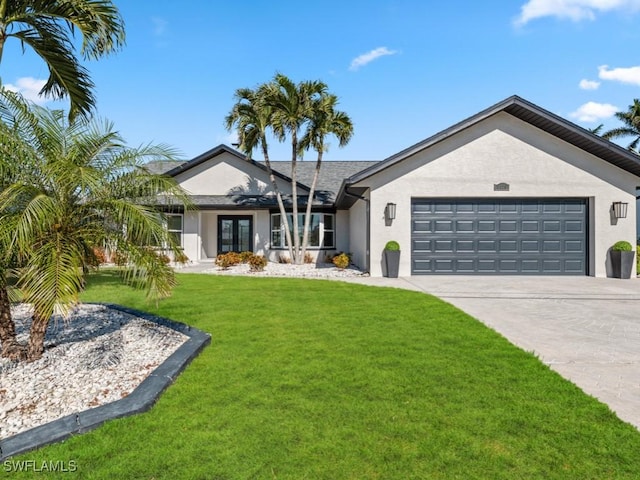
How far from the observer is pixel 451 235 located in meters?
12.7

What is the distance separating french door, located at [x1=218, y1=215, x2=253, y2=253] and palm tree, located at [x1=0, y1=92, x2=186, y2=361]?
14453mm

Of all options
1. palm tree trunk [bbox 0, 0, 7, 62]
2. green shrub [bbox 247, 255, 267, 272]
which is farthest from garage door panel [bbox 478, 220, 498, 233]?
palm tree trunk [bbox 0, 0, 7, 62]

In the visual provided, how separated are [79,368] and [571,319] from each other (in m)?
7.83

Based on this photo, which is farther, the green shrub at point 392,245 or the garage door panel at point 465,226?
the garage door panel at point 465,226

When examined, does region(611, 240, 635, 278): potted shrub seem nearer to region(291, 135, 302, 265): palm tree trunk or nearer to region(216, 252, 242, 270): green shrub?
region(291, 135, 302, 265): palm tree trunk

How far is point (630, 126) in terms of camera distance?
32.2 meters

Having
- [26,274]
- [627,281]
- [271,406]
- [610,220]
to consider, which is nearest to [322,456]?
[271,406]

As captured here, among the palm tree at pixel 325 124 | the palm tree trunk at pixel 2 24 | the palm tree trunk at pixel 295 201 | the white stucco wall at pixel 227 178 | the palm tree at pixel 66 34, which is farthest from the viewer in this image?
the white stucco wall at pixel 227 178

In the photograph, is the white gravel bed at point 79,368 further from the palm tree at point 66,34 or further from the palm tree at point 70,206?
the palm tree at point 66,34

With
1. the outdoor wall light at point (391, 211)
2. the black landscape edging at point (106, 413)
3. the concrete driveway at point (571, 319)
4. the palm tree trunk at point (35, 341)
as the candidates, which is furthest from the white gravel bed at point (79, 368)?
the outdoor wall light at point (391, 211)

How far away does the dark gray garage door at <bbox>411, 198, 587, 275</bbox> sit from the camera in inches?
495

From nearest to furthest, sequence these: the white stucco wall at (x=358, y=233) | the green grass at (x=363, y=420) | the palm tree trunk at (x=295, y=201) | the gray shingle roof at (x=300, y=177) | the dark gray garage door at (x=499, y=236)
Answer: the green grass at (x=363, y=420)
the dark gray garage door at (x=499, y=236)
the white stucco wall at (x=358, y=233)
the palm tree trunk at (x=295, y=201)
the gray shingle roof at (x=300, y=177)

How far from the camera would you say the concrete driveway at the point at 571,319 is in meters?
3.90

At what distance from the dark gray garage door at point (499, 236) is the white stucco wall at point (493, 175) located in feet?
1.07
